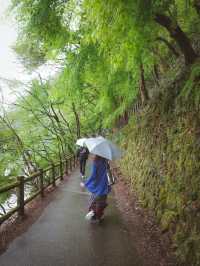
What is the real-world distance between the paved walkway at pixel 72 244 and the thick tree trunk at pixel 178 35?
16.0 feet

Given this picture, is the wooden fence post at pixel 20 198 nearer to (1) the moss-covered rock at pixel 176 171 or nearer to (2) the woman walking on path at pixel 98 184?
(2) the woman walking on path at pixel 98 184

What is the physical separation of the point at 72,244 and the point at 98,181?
194cm

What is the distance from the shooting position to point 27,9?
6.92m

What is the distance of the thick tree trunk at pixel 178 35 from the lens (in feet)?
20.3

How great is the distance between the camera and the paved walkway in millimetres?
4824

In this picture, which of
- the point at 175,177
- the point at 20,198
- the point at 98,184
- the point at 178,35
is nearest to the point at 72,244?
the point at 98,184

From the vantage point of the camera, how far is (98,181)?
23.5 ft

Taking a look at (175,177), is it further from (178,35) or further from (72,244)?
(178,35)

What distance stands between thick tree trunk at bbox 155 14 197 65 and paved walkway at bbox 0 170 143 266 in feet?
16.0

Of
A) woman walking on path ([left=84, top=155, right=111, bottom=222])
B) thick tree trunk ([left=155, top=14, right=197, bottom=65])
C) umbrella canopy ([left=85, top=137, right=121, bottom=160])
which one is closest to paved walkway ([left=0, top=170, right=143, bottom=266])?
woman walking on path ([left=84, top=155, right=111, bottom=222])

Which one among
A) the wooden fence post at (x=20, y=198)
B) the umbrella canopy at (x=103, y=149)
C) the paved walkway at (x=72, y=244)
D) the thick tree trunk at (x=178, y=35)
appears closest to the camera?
the paved walkway at (x=72, y=244)

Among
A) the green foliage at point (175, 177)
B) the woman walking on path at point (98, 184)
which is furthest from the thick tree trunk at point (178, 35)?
the woman walking on path at point (98, 184)

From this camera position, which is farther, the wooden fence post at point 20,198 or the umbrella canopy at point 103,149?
the wooden fence post at point 20,198

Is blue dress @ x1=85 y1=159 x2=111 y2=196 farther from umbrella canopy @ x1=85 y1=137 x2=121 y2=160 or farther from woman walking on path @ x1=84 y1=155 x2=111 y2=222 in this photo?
umbrella canopy @ x1=85 y1=137 x2=121 y2=160
